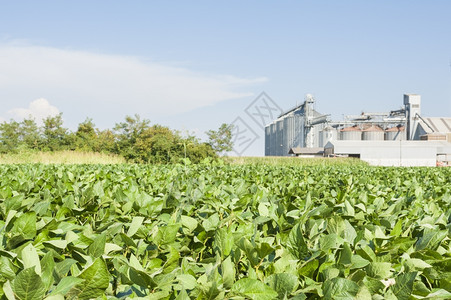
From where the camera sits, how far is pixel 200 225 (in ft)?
6.32

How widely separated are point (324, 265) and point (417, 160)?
6494 centimetres

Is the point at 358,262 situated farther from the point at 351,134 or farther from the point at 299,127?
the point at 299,127

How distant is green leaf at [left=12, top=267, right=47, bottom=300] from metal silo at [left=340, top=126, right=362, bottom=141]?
75.1m

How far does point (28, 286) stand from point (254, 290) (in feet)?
1.96

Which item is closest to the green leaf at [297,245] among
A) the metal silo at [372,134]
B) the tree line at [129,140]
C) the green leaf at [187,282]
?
the green leaf at [187,282]

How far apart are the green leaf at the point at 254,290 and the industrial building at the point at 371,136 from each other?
201 ft

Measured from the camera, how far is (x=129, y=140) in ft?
108

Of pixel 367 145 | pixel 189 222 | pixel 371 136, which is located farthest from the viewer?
pixel 371 136

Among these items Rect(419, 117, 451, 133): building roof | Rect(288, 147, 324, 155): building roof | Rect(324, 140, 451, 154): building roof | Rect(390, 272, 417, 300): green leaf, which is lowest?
Rect(390, 272, 417, 300): green leaf

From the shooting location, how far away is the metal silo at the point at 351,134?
72.7 metres

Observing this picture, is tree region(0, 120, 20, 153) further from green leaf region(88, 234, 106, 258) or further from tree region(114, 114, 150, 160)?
green leaf region(88, 234, 106, 258)

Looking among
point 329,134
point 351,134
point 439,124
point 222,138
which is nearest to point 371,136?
point 351,134

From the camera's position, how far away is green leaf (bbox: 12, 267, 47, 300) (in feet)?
3.22

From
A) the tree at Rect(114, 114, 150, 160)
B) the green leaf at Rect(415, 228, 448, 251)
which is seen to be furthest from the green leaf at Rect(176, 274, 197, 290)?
the tree at Rect(114, 114, 150, 160)
